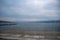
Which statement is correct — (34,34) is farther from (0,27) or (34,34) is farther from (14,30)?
(0,27)

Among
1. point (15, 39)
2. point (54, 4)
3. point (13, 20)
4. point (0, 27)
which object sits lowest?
point (15, 39)

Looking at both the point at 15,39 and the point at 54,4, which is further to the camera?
the point at 15,39

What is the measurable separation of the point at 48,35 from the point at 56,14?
516 mm

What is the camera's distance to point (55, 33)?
1888mm

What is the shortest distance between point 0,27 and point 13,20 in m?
0.36

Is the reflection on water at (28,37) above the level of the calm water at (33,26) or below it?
below

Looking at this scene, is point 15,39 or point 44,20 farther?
point 15,39

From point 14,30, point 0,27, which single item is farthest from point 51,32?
point 0,27

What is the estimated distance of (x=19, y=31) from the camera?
1.94 meters

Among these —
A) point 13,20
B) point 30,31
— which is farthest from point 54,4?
point 13,20

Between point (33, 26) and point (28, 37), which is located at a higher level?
point (33, 26)

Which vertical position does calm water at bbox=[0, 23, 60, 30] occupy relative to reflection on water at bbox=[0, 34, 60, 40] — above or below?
above

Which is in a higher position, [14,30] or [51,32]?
[14,30]

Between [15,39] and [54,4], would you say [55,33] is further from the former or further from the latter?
[15,39]
